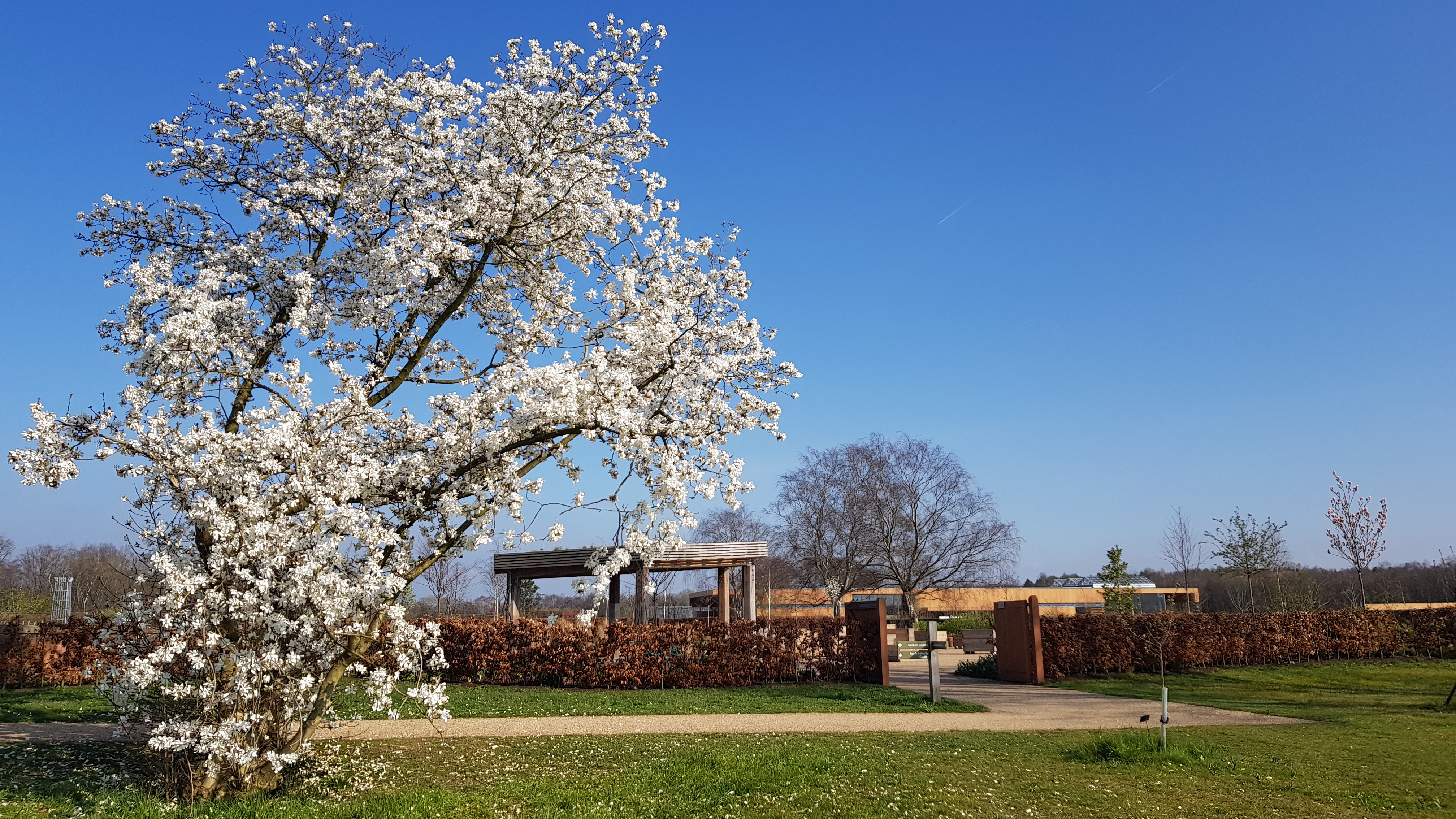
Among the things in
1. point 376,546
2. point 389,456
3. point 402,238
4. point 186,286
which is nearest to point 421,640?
point 376,546

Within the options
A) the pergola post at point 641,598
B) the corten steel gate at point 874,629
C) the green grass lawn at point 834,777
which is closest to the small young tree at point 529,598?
the pergola post at point 641,598

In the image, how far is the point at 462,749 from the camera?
348 inches

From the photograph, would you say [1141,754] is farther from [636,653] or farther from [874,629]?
[636,653]

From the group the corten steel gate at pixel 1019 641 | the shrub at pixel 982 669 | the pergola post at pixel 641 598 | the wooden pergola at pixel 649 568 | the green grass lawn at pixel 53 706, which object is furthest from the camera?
the wooden pergola at pixel 649 568

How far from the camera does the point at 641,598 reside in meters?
18.9

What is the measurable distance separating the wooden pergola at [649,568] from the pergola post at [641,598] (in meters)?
0.02

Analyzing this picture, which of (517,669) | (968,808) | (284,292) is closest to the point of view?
(968,808)

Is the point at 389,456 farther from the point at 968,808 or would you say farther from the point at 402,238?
the point at 968,808

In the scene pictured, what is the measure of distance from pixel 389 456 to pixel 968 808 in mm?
5603

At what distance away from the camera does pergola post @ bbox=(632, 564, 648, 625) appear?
18.4m

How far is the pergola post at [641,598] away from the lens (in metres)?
18.4

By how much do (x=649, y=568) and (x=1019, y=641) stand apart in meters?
8.25

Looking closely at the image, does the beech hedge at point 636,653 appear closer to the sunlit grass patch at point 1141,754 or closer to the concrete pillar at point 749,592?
the concrete pillar at point 749,592

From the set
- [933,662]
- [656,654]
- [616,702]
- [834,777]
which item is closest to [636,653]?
[656,654]
